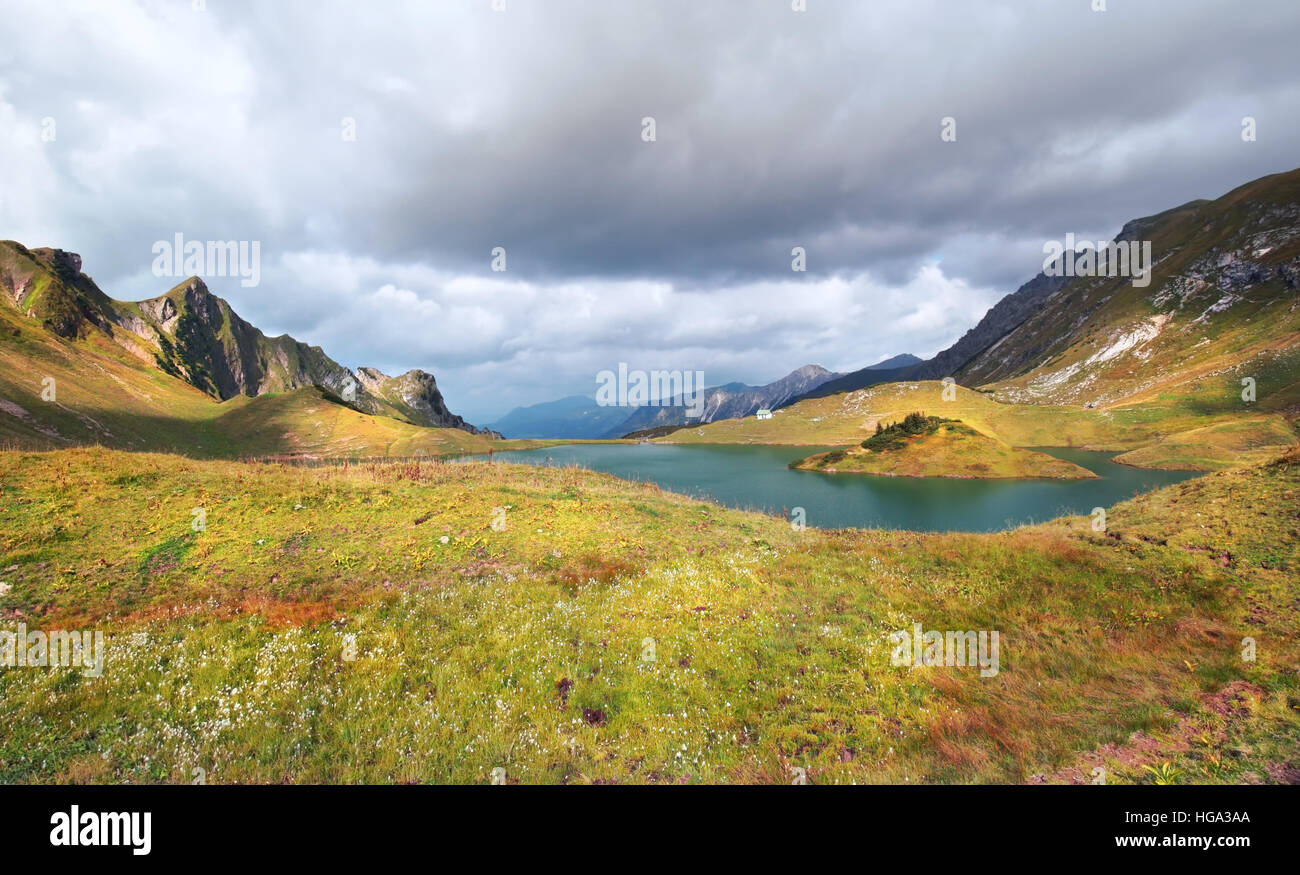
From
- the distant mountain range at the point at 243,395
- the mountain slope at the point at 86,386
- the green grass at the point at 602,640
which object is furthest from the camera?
the distant mountain range at the point at 243,395

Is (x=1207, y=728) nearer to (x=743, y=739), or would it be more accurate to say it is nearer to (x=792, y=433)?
(x=743, y=739)

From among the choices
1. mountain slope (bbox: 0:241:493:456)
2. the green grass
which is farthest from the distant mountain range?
the green grass

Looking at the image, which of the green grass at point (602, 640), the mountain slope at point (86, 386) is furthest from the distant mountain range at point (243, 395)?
the green grass at point (602, 640)

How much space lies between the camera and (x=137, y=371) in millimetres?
121062

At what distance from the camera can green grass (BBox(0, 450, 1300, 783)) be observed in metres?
7.92

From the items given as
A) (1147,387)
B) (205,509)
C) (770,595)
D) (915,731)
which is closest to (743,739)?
(915,731)

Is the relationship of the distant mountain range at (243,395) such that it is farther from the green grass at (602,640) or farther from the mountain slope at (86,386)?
the green grass at (602,640)

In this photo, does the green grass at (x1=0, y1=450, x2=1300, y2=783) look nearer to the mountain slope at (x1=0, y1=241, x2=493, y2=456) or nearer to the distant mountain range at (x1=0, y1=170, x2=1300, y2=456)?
the distant mountain range at (x1=0, y1=170, x2=1300, y2=456)

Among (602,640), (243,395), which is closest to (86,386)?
(243,395)

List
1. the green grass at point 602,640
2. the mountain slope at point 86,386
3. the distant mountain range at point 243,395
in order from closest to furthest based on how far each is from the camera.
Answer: the green grass at point 602,640, the mountain slope at point 86,386, the distant mountain range at point 243,395

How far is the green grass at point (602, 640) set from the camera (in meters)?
7.92

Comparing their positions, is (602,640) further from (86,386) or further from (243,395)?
(243,395)

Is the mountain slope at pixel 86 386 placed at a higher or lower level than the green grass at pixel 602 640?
higher
